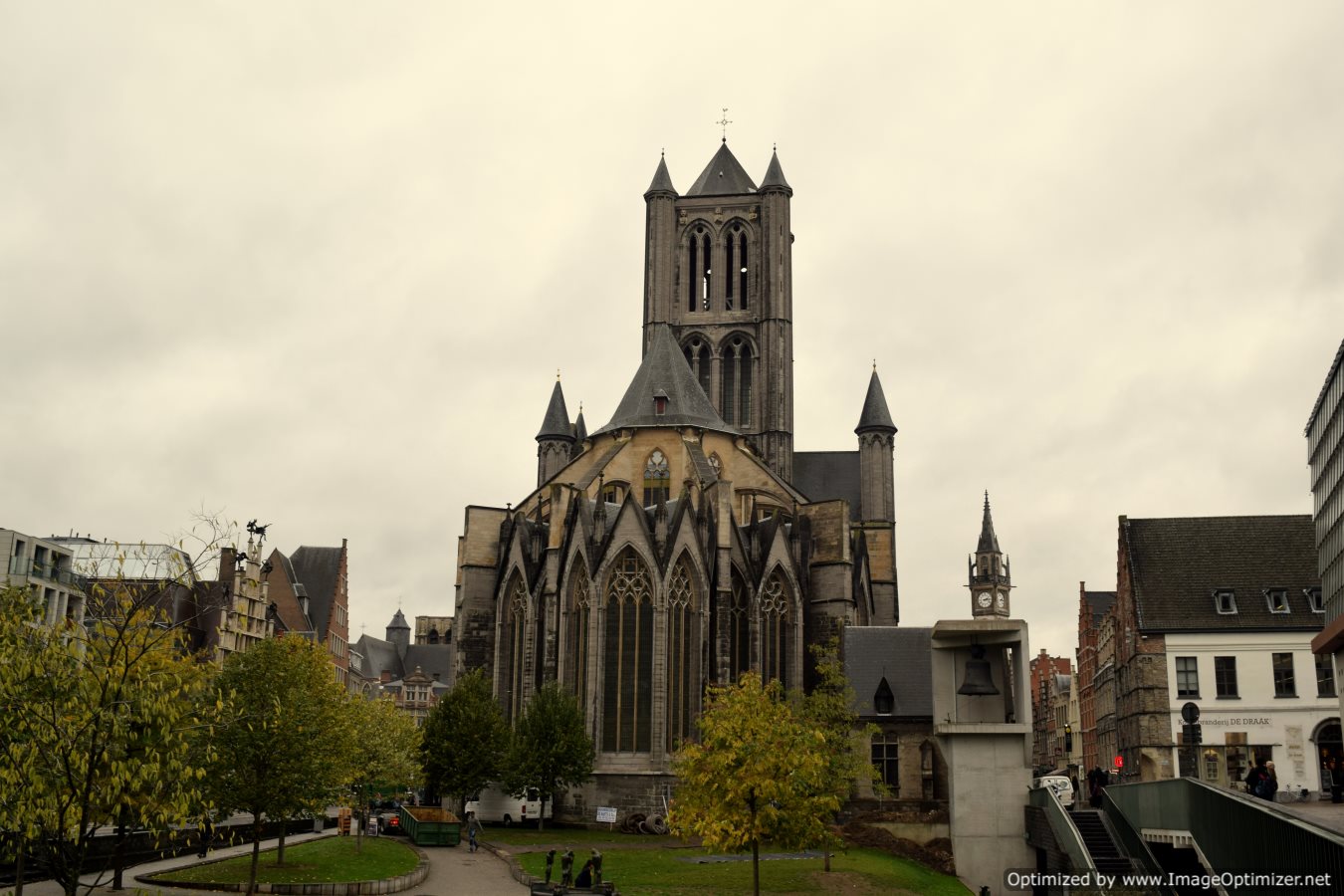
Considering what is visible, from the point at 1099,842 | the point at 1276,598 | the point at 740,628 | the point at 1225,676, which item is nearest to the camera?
the point at 1099,842

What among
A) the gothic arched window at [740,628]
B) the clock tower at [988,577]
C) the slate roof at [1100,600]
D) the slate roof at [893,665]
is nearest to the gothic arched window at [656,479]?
the gothic arched window at [740,628]

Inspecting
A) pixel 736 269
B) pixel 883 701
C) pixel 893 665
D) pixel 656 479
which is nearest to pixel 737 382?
pixel 736 269

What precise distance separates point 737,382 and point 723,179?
15166 mm

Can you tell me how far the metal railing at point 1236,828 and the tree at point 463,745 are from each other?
27803mm

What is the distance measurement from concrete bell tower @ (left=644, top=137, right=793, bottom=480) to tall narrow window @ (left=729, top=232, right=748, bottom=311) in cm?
6

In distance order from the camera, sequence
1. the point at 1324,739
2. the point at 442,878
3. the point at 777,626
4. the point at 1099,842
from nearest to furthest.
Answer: the point at 1099,842
the point at 442,878
the point at 1324,739
the point at 777,626

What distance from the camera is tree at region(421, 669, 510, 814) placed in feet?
159

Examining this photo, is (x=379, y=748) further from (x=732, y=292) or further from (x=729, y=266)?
(x=729, y=266)

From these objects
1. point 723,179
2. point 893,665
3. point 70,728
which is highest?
point 723,179

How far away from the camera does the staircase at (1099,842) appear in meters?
26.8

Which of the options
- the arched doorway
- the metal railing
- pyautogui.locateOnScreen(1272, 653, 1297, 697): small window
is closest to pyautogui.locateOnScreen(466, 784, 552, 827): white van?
pyautogui.locateOnScreen(1272, 653, 1297, 697): small window

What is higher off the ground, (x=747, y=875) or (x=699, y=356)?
(x=699, y=356)

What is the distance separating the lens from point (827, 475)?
78.9m

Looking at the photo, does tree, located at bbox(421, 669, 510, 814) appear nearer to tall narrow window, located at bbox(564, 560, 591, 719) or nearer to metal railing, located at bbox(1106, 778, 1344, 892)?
tall narrow window, located at bbox(564, 560, 591, 719)
